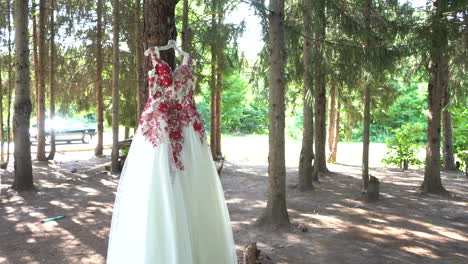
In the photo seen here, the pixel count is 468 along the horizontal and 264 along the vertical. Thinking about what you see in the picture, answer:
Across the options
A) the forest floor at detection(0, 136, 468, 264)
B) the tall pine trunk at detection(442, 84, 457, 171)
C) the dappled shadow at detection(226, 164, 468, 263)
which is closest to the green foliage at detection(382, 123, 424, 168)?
the tall pine trunk at detection(442, 84, 457, 171)

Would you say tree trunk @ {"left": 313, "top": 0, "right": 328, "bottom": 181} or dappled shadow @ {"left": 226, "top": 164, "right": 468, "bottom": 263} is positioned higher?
tree trunk @ {"left": 313, "top": 0, "right": 328, "bottom": 181}

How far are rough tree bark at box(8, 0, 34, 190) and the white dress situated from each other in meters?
5.92

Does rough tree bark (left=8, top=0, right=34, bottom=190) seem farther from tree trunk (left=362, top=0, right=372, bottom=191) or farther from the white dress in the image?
tree trunk (left=362, top=0, right=372, bottom=191)

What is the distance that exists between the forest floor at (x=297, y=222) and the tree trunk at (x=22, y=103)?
17.3 inches

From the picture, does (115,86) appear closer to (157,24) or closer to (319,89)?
(319,89)

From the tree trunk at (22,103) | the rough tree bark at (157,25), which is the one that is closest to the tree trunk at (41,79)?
the tree trunk at (22,103)

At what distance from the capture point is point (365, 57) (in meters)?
6.91

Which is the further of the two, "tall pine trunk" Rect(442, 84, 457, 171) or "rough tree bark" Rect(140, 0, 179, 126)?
"tall pine trunk" Rect(442, 84, 457, 171)

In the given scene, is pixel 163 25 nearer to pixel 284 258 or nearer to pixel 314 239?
pixel 284 258

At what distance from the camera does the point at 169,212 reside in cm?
257

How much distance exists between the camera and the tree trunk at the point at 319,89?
270 inches

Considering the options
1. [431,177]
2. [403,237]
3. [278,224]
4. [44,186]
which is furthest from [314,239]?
[44,186]

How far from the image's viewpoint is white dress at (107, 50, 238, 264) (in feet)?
8.38

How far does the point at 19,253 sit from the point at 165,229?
289 cm
